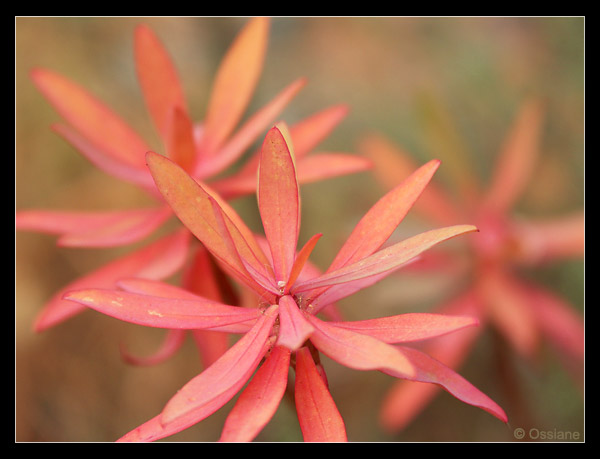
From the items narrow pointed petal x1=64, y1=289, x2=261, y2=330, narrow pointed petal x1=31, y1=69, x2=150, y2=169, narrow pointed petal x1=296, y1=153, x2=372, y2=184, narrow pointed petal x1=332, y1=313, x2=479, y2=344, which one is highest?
narrow pointed petal x1=31, y1=69, x2=150, y2=169

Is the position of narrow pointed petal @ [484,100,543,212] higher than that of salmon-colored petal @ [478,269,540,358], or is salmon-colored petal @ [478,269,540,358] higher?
narrow pointed petal @ [484,100,543,212]

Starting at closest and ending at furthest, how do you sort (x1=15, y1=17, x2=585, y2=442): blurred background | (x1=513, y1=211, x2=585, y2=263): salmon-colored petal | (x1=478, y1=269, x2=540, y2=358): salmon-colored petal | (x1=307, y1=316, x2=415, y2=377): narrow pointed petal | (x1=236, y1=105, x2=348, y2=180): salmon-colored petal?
(x1=307, y1=316, x2=415, y2=377): narrow pointed petal, (x1=236, y1=105, x2=348, y2=180): salmon-colored petal, (x1=478, y1=269, x2=540, y2=358): salmon-colored petal, (x1=513, y1=211, x2=585, y2=263): salmon-colored petal, (x1=15, y1=17, x2=585, y2=442): blurred background

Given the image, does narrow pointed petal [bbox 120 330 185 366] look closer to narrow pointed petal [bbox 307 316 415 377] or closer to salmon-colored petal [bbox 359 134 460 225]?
narrow pointed petal [bbox 307 316 415 377]

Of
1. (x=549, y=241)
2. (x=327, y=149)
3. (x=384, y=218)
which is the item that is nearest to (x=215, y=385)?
(x=384, y=218)

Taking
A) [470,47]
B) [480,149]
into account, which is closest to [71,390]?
[480,149]

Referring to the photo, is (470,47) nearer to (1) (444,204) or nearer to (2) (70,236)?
Answer: (1) (444,204)

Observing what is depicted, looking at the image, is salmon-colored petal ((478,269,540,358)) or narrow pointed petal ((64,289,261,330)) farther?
salmon-colored petal ((478,269,540,358))

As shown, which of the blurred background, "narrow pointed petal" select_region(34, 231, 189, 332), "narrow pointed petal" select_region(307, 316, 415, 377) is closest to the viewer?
"narrow pointed petal" select_region(307, 316, 415, 377)

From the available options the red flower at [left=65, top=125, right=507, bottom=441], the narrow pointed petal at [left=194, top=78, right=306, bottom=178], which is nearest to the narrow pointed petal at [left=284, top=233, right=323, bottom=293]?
the red flower at [left=65, top=125, right=507, bottom=441]

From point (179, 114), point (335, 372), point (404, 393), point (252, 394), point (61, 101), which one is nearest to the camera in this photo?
point (252, 394)
